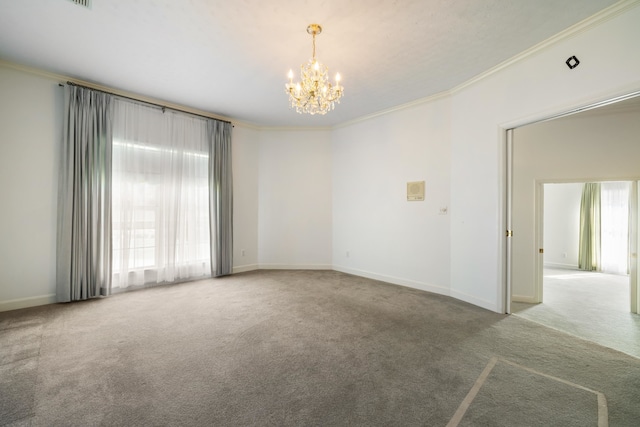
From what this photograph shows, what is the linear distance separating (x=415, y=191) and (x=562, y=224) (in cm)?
598

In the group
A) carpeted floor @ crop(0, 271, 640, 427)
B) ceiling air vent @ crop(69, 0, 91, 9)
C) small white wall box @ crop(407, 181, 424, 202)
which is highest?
ceiling air vent @ crop(69, 0, 91, 9)

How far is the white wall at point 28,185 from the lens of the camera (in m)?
3.34

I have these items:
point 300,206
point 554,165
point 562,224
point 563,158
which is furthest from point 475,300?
point 562,224

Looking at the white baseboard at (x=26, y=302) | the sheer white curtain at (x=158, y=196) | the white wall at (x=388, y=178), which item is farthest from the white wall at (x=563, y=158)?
the white baseboard at (x=26, y=302)

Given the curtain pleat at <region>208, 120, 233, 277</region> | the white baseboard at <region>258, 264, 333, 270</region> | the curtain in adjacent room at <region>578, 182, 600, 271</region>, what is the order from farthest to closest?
1. the curtain in adjacent room at <region>578, 182, 600, 271</region>
2. the white baseboard at <region>258, 264, 333, 270</region>
3. the curtain pleat at <region>208, 120, 233, 277</region>

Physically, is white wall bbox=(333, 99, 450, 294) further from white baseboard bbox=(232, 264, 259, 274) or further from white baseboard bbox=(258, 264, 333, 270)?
white baseboard bbox=(232, 264, 259, 274)

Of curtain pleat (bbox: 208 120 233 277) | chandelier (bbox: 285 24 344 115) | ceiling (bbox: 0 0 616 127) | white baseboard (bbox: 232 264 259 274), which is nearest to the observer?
ceiling (bbox: 0 0 616 127)

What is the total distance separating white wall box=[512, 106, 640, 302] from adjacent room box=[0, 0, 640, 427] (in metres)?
0.04

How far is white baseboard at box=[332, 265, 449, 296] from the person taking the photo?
4.21m

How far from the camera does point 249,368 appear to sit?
2.15 m

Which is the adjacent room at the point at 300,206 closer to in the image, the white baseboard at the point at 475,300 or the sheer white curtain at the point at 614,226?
the white baseboard at the point at 475,300

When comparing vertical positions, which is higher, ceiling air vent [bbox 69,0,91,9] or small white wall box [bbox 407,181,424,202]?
ceiling air vent [bbox 69,0,91,9]

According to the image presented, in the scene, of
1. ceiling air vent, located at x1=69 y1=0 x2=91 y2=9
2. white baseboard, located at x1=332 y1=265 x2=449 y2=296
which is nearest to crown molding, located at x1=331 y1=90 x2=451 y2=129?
white baseboard, located at x1=332 y1=265 x2=449 y2=296

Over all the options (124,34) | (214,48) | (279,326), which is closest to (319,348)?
(279,326)
